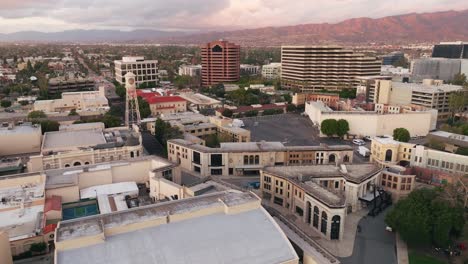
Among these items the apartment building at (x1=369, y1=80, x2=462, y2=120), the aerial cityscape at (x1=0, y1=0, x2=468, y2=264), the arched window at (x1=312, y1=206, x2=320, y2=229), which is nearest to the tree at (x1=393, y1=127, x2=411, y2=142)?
the aerial cityscape at (x1=0, y1=0, x2=468, y2=264)

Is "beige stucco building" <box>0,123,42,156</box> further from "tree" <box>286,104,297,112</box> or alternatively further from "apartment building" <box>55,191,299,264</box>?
"tree" <box>286,104,297,112</box>

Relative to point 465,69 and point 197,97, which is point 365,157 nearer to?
point 197,97

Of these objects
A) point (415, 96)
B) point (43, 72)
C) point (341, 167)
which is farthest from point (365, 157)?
point (43, 72)

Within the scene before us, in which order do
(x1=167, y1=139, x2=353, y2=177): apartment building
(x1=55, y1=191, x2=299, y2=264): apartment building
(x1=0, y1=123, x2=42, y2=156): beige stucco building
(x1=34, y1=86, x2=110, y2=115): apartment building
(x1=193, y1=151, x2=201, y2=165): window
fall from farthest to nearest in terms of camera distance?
1. (x1=34, y1=86, x2=110, y2=115): apartment building
2. (x1=0, y1=123, x2=42, y2=156): beige stucco building
3. (x1=193, y1=151, x2=201, y2=165): window
4. (x1=167, y1=139, x2=353, y2=177): apartment building
5. (x1=55, y1=191, x2=299, y2=264): apartment building

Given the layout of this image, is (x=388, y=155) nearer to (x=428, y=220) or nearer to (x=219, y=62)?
(x=428, y=220)

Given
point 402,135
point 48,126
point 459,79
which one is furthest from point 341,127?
point 459,79

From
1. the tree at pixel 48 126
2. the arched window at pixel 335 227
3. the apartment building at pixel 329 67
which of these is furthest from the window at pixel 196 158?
the apartment building at pixel 329 67
